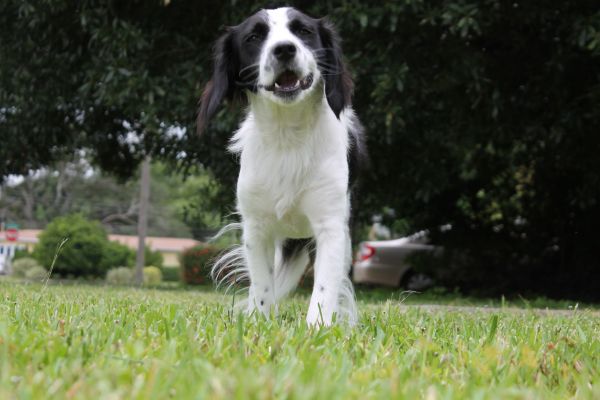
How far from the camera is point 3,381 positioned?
4.95ft

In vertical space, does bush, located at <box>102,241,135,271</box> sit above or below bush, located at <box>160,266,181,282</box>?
above

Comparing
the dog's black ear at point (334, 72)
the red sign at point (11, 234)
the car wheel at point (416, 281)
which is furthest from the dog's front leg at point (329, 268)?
the red sign at point (11, 234)

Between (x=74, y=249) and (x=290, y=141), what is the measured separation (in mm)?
21977

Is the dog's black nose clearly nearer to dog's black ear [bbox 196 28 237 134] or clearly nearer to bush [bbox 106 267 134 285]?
dog's black ear [bbox 196 28 237 134]

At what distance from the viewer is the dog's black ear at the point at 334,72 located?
3.87 meters

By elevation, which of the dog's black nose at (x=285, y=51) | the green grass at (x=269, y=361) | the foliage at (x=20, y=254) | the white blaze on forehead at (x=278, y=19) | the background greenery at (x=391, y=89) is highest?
the background greenery at (x=391, y=89)

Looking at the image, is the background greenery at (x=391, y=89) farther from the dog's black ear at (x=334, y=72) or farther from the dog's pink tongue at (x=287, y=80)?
the dog's pink tongue at (x=287, y=80)

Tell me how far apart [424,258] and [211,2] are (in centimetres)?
765

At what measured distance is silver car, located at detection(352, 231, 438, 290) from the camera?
16016mm

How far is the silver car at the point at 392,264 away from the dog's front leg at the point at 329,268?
482 inches

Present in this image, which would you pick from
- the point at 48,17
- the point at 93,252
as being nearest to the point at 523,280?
the point at 48,17

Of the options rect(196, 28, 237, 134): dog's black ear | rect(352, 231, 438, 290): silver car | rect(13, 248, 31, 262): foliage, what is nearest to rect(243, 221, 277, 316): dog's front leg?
rect(196, 28, 237, 134): dog's black ear

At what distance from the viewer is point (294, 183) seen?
12.3ft

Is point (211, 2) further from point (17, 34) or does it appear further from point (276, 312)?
point (276, 312)
